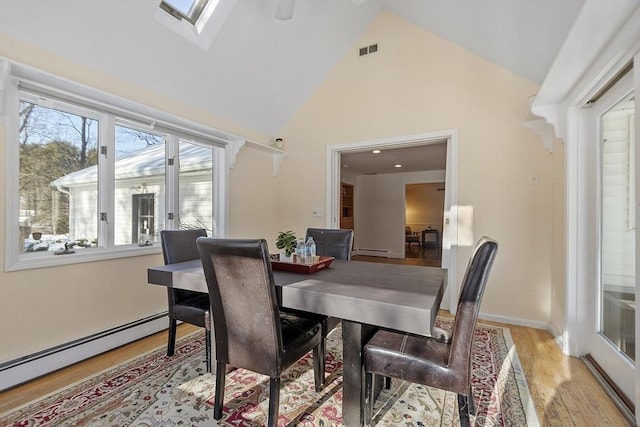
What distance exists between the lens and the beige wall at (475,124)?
2.92m

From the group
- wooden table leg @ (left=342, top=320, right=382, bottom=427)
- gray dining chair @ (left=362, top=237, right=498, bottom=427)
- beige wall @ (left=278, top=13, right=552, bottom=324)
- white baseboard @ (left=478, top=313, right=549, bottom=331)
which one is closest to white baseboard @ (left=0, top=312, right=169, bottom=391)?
wooden table leg @ (left=342, top=320, right=382, bottom=427)

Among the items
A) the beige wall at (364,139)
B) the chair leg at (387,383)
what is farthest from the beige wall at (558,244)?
the chair leg at (387,383)

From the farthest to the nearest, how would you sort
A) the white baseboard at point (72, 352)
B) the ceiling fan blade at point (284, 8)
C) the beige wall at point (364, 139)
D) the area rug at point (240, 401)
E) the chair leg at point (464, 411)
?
the ceiling fan blade at point (284, 8), the beige wall at point (364, 139), the white baseboard at point (72, 352), the area rug at point (240, 401), the chair leg at point (464, 411)

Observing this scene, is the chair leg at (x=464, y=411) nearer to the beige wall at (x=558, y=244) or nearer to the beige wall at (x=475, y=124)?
the beige wall at (x=558, y=244)

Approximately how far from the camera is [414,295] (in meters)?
1.34

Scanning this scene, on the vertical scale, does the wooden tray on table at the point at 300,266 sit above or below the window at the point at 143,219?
below

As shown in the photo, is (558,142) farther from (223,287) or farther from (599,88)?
(223,287)

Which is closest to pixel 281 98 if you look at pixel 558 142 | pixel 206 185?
pixel 206 185

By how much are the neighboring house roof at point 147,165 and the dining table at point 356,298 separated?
1219 millimetres

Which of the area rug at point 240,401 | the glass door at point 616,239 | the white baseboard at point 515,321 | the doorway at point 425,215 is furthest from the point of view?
the doorway at point 425,215

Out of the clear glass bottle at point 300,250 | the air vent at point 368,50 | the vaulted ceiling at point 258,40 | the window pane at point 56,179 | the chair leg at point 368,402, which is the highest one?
the air vent at point 368,50

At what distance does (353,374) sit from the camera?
1451 mm

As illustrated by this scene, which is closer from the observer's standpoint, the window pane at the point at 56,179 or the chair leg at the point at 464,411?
the chair leg at the point at 464,411

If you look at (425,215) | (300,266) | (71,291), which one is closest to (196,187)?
(71,291)
